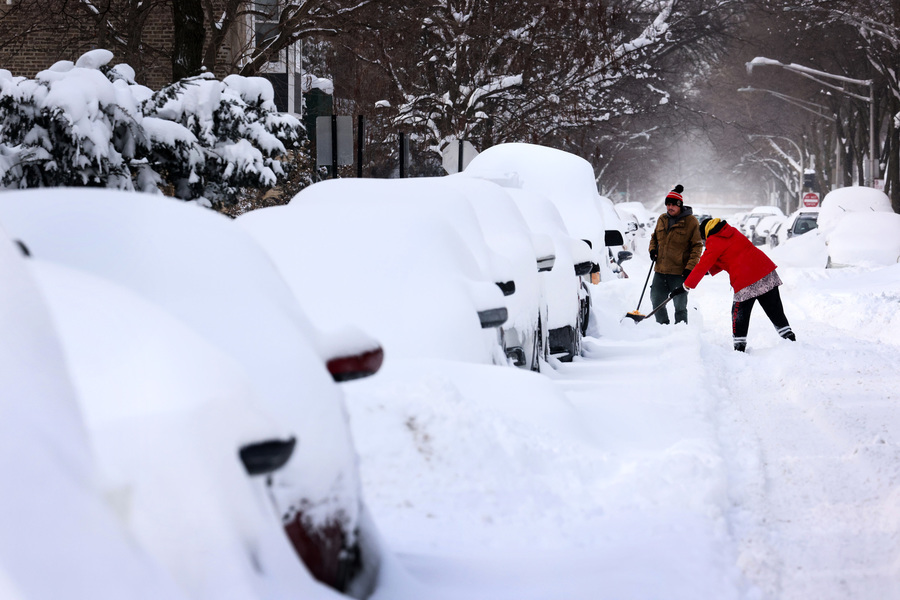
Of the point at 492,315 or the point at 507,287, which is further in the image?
the point at 507,287

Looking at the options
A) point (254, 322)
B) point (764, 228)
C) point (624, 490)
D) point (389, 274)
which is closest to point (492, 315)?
point (389, 274)

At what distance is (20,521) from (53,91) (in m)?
8.93

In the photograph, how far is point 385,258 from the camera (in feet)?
20.4

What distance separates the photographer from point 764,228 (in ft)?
142

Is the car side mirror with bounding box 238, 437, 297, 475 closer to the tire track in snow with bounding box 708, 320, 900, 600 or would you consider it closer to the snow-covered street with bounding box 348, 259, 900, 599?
the snow-covered street with bounding box 348, 259, 900, 599

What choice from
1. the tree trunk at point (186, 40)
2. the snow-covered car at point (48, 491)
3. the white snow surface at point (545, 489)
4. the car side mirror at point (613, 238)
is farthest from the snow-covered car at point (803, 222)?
the snow-covered car at point (48, 491)

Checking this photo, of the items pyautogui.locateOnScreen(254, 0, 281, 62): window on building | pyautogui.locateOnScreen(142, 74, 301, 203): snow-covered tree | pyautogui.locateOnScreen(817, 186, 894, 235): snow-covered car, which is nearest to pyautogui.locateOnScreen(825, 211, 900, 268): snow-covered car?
pyautogui.locateOnScreen(817, 186, 894, 235): snow-covered car

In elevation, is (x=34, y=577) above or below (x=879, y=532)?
above

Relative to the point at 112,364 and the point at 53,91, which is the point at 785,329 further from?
the point at 112,364

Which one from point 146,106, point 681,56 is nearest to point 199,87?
point 146,106

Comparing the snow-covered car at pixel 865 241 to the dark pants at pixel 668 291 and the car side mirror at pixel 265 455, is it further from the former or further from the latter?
the car side mirror at pixel 265 455

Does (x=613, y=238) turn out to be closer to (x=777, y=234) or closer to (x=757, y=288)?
(x=757, y=288)

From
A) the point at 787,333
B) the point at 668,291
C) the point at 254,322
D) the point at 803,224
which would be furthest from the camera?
the point at 803,224

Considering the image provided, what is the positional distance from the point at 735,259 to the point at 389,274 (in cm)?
626
